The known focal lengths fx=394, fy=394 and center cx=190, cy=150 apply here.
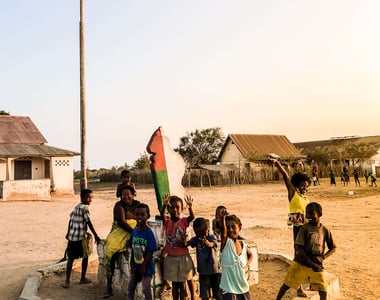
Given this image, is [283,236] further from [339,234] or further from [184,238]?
[184,238]

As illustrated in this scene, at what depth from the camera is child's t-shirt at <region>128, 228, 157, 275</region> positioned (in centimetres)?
439

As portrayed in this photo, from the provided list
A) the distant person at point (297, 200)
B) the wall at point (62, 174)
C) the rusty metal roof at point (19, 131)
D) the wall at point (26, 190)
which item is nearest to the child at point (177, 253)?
the distant person at point (297, 200)

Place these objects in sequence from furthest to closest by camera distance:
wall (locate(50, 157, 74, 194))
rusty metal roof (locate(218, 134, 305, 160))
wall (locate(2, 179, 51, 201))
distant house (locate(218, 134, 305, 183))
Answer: rusty metal roof (locate(218, 134, 305, 160))
distant house (locate(218, 134, 305, 183))
wall (locate(50, 157, 74, 194))
wall (locate(2, 179, 51, 201))

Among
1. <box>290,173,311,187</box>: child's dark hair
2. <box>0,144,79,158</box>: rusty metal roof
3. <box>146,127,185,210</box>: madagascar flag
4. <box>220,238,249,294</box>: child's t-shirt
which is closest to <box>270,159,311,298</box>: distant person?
<box>290,173,311,187</box>: child's dark hair

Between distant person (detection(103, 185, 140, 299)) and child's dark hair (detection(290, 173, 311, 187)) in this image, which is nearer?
child's dark hair (detection(290, 173, 311, 187))

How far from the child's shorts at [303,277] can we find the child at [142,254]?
5.23 ft

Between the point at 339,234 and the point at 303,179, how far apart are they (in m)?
6.17

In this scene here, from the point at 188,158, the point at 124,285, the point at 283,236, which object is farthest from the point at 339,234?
the point at 188,158

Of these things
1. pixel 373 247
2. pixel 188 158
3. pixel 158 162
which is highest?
pixel 188 158

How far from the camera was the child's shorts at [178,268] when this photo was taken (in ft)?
14.4

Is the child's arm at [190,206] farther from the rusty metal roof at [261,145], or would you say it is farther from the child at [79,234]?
the rusty metal roof at [261,145]

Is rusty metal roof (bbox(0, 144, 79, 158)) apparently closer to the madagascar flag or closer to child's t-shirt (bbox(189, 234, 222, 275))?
the madagascar flag

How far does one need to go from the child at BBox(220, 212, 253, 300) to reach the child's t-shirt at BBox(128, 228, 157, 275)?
862 mm

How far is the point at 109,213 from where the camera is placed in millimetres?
17062
